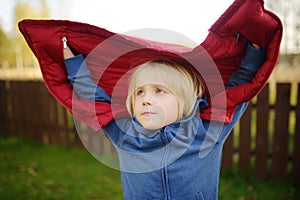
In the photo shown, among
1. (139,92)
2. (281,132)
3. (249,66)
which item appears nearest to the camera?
(249,66)

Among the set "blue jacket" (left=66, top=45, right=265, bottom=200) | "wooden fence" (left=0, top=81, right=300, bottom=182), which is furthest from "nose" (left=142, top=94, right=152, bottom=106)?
"wooden fence" (left=0, top=81, right=300, bottom=182)

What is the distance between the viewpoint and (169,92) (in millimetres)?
1326

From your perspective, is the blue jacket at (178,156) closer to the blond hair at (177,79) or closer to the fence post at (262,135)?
the blond hair at (177,79)

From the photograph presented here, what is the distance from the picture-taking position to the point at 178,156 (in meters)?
1.33

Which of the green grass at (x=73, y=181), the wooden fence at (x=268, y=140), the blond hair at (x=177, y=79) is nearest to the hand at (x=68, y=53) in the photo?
the blond hair at (x=177, y=79)

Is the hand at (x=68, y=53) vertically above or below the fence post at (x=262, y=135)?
above

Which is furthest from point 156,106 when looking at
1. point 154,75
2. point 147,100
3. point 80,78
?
point 80,78

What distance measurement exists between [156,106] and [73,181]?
2740 millimetres

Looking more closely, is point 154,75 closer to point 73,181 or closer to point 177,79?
point 177,79

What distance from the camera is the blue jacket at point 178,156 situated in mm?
1333

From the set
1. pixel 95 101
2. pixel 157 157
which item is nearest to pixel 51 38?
pixel 95 101

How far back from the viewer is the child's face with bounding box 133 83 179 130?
1.31 metres

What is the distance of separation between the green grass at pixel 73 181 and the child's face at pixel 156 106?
2.12 metres

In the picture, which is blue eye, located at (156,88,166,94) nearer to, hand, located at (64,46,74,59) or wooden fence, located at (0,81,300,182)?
hand, located at (64,46,74,59)
